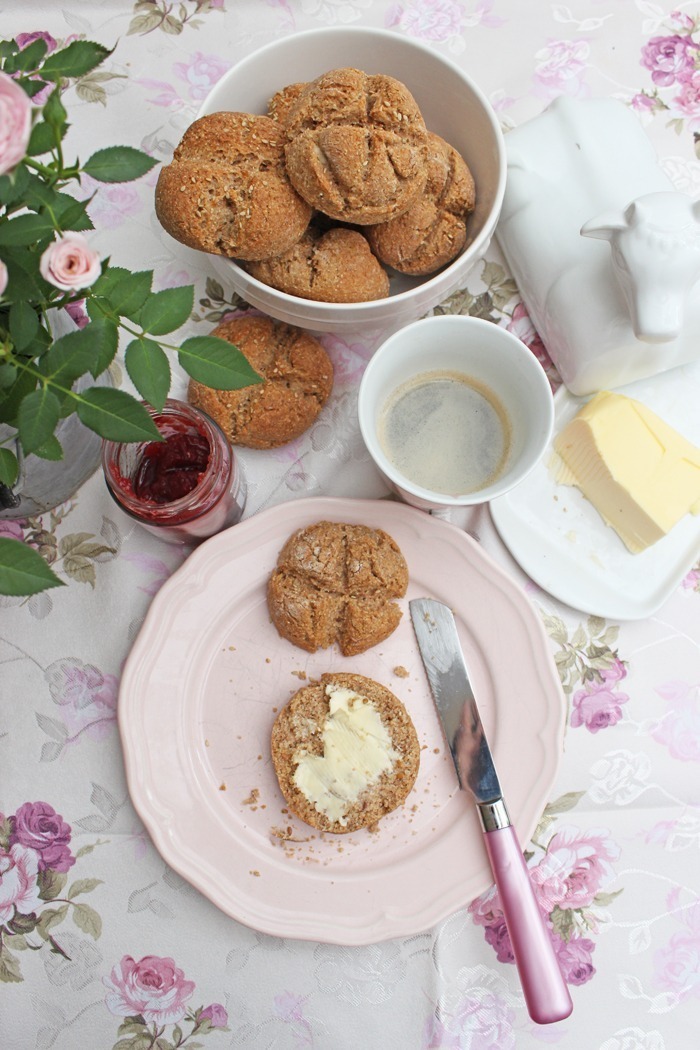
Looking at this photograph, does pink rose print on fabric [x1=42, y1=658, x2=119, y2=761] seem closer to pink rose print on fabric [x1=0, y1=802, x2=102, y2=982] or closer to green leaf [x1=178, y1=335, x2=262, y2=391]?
pink rose print on fabric [x1=0, y1=802, x2=102, y2=982]

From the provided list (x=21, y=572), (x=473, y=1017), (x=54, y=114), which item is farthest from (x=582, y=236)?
(x=473, y=1017)

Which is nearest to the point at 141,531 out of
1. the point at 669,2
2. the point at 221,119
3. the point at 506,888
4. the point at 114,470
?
the point at 114,470

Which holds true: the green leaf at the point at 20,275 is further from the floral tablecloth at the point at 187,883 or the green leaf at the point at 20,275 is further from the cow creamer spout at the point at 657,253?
the cow creamer spout at the point at 657,253

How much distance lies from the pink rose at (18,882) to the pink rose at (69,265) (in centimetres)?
81

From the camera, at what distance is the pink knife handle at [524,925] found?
90cm

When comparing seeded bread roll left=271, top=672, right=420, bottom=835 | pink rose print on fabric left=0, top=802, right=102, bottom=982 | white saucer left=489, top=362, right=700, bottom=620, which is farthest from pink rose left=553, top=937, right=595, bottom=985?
pink rose print on fabric left=0, top=802, right=102, bottom=982

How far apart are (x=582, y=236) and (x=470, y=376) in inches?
8.5

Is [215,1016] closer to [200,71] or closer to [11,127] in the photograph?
[11,127]

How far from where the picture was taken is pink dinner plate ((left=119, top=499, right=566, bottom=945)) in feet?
3.06

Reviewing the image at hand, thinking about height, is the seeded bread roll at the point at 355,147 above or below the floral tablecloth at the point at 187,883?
above

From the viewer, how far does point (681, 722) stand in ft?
3.36

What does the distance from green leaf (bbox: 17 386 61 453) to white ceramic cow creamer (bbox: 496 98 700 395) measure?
0.64 metres

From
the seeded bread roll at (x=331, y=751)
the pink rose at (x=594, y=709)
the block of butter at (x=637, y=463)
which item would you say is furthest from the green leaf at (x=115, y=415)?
the pink rose at (x=594, y=709)

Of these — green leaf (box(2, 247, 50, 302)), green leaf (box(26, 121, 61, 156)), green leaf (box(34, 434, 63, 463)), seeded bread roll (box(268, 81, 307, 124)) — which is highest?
green leaf (box(26, 121, 61, 156))
